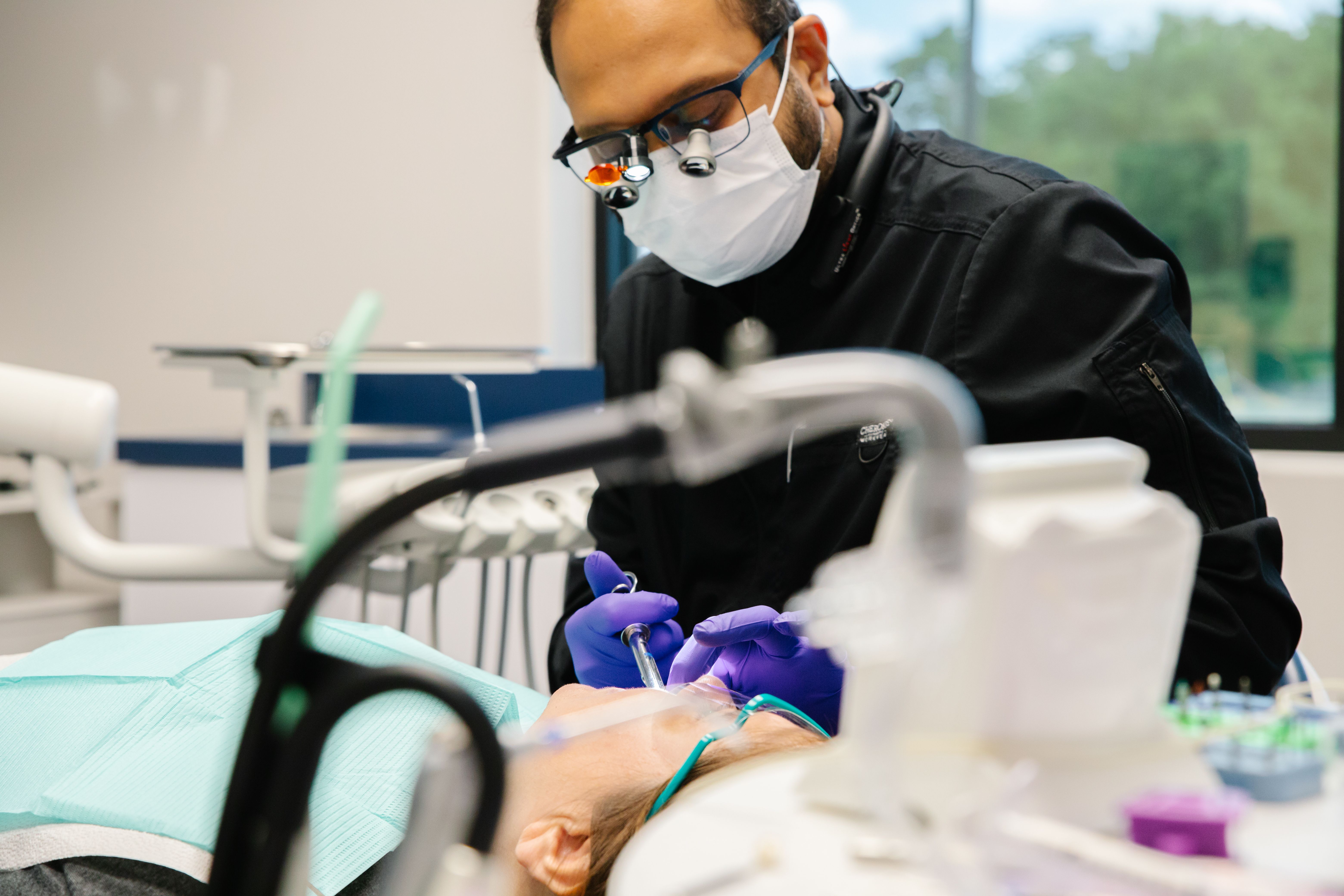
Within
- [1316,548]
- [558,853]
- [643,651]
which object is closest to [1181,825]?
[558,853]

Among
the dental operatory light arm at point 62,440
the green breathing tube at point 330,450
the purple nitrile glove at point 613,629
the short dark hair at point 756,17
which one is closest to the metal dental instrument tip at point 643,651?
the purple nitrile glove at point 613,629

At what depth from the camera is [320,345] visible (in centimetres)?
171

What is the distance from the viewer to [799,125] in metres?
1.39

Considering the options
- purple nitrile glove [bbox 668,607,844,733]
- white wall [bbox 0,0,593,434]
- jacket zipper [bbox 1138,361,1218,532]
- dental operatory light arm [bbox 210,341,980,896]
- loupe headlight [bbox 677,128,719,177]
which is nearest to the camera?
dental operatory light arm [bbox 210,341,980,896]

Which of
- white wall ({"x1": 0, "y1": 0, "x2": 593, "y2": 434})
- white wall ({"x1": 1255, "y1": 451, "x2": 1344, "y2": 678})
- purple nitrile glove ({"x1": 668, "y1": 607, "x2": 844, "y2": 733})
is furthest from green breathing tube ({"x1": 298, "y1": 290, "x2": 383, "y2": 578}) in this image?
white wall ({"x1": 0, "y1": 0, "x2": 593, "y2": 434})

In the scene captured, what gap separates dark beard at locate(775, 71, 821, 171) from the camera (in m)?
Result: 1.37

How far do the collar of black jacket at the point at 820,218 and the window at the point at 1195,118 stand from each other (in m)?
1.43

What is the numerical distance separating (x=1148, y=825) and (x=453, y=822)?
0.27 meters

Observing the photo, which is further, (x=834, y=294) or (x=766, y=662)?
(x=834, y=294)

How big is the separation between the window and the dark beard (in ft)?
4.97

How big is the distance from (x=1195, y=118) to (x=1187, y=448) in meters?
2.19

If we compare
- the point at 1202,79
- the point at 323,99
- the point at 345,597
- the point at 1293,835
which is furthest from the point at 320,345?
the point at 1202,79

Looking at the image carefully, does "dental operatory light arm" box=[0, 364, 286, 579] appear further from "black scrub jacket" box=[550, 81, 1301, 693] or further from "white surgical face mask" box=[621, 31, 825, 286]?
"white surgical face mask" box=[621, 31, 825, 286]

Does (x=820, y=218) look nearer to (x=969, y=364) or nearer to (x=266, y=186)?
(x=969, y=364)
